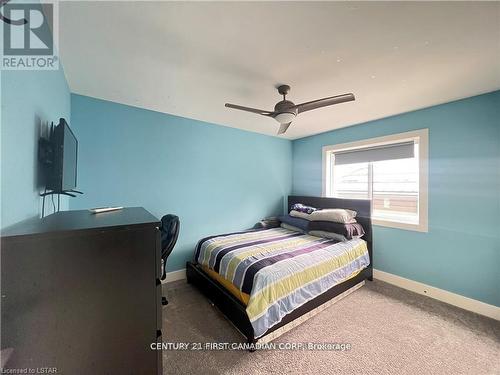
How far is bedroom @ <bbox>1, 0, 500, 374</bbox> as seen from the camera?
0.83 m

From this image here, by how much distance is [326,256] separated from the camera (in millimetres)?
2354

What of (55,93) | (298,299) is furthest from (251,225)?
(55,93)

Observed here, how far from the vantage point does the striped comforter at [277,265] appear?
5.77 feet

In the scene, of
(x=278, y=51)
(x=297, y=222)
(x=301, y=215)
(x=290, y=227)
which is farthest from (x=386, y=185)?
(x=278, y=51)

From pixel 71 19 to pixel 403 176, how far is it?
12.8 ft

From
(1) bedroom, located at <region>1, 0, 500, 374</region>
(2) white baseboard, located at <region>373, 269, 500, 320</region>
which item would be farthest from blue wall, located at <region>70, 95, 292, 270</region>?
(2) white baseboard, located at <region>373, 269, 500, 320</region>

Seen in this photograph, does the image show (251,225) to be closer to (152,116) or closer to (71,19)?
(152,116)

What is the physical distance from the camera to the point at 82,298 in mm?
759

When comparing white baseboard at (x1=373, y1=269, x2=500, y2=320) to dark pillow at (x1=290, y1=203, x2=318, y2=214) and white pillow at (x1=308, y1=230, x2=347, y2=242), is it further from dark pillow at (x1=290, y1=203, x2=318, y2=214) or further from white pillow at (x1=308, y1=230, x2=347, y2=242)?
dark pillow at (x1=290, y1=203, x2=318, y2=214)

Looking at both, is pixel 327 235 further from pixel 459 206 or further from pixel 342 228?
pixel 459 206

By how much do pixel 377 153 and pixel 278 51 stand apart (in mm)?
2430

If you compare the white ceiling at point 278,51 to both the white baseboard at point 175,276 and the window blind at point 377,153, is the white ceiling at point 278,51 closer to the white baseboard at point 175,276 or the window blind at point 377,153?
the window blind at point 377,153

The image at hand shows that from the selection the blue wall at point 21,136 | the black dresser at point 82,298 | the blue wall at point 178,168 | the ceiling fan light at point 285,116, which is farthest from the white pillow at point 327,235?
the blue wall at point 21,136

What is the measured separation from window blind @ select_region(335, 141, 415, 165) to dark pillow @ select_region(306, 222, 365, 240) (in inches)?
43.5
